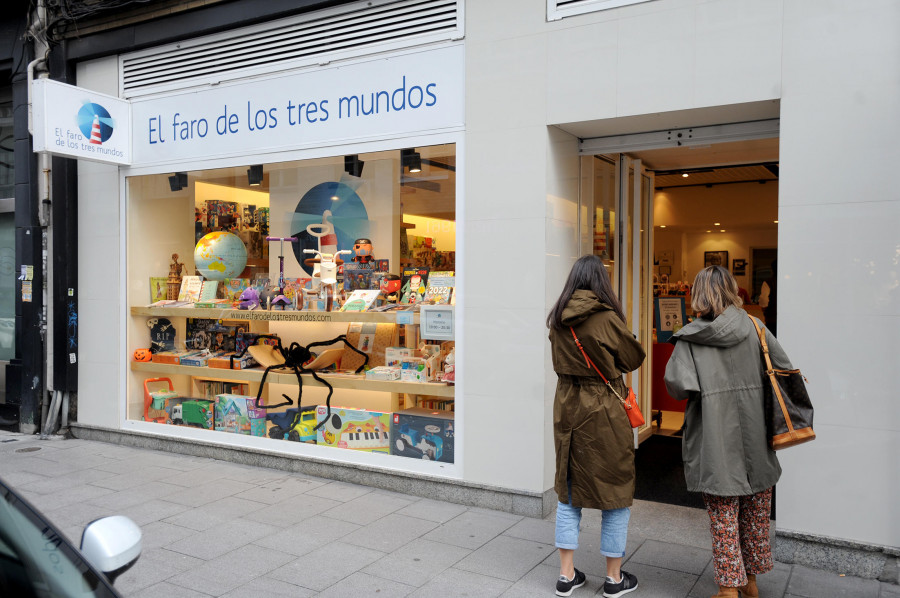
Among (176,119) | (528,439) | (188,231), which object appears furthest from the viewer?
(188,231)

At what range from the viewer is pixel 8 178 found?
884cm

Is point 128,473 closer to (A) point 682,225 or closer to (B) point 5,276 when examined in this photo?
(B) point 5,276

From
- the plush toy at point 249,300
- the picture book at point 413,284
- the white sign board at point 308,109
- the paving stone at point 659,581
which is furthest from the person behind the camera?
the plush toy at point 249,300

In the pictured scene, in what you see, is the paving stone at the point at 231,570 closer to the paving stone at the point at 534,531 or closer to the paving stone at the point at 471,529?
the paving stone at the point at 471,529

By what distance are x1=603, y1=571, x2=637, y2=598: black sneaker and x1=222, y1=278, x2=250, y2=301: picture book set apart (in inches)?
192

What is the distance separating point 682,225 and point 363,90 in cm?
752

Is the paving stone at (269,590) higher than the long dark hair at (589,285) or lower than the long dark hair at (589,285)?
lower

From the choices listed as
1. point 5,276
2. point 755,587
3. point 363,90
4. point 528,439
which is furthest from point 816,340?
point 5,276

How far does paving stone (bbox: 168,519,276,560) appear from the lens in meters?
4.62

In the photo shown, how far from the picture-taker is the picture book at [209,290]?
300 inches

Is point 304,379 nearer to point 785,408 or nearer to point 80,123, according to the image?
point 80,123

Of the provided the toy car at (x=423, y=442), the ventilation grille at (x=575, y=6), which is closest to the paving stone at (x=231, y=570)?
the toy car at (x=423, y=442)

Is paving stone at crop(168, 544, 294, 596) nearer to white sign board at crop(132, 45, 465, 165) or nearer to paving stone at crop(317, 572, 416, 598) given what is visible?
paving stone at crop(317, 572, 416, 598)

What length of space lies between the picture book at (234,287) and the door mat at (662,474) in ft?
14.0
